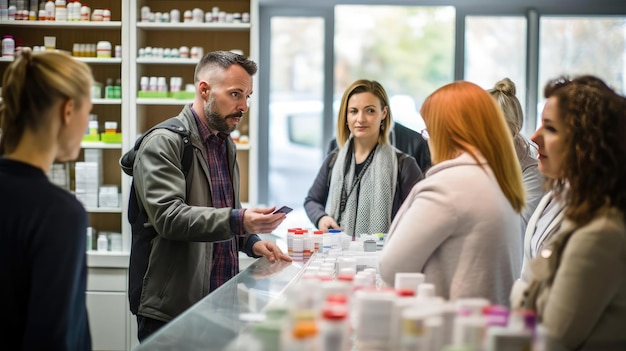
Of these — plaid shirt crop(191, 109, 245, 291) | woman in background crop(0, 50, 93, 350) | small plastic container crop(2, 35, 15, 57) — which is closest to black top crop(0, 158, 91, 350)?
woman in background crop(0, 50, 93, 350)

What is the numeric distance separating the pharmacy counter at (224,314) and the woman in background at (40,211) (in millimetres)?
254

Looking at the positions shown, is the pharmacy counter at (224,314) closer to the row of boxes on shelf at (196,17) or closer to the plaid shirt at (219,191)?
the plaid shirt at (219,191)

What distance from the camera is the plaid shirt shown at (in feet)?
10.5

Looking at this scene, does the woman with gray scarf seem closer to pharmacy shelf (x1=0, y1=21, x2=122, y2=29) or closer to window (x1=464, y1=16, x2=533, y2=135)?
window (x1=464, y1=16, x2=533, y2=135)

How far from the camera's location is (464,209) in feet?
6.89

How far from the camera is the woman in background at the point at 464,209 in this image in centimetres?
211

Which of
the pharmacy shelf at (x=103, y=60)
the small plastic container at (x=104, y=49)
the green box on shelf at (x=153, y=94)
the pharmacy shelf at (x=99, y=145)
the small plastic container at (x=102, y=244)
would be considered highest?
the small plastic container at (x=104, y=49)

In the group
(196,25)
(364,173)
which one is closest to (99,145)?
(196,25)

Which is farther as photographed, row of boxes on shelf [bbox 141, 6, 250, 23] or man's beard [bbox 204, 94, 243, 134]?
row of boxes on shelf [bbox 141, 6, 250, 23]

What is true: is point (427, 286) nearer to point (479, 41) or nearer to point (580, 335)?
point (580, 335)

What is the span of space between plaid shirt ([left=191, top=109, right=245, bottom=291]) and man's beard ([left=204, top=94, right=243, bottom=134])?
1.3 inches

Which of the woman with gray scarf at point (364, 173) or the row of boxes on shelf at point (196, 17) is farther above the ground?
the row of boxes on shelf at point (196, 17)

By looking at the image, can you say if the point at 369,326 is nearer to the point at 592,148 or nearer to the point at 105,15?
the point at 592,148

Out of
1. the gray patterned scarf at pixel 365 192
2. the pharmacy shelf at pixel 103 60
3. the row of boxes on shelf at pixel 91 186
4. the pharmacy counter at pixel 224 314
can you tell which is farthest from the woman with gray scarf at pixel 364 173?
the pharmacy shelf at pixel 103 60
